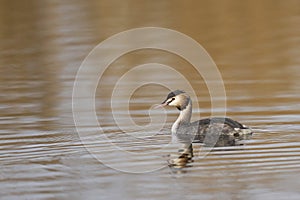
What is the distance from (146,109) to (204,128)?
161 centimetres

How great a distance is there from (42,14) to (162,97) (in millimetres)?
11678

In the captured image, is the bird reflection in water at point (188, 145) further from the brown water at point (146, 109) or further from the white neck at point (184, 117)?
Result: the white neck at point (184, 117)

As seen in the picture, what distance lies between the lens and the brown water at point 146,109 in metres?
8.27

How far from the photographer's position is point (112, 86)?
14273 mm

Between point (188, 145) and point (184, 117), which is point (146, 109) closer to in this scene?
point (184, 117)

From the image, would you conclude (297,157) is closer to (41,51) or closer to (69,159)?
(69,159)

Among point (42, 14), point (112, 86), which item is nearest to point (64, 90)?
point (112, 86)

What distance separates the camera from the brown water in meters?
8.27

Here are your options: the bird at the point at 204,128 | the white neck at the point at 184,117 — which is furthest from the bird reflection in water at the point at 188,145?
the white neck at the point at 184,117

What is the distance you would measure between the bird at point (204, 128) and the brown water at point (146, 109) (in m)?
0.17

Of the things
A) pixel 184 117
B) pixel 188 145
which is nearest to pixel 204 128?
pixel 188 145

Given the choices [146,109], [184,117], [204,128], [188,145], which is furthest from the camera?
[146,109]

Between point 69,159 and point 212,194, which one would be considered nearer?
point 212,194

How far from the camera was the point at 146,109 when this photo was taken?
12.2 m
